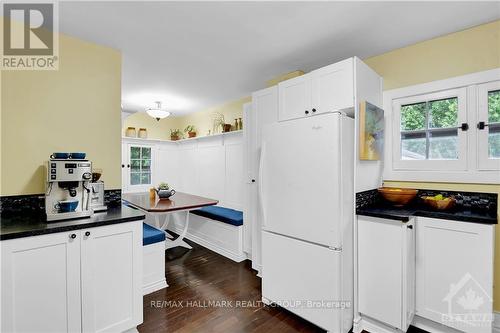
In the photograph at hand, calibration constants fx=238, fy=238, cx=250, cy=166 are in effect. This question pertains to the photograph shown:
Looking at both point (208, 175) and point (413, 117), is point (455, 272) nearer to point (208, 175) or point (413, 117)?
point (413, 117)

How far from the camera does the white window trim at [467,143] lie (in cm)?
196

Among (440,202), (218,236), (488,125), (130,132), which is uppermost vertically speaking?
(130,132)

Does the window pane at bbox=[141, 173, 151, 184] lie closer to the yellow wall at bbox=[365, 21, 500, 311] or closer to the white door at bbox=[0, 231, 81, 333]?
the white door at bbox=[0, 231, 81, 333]

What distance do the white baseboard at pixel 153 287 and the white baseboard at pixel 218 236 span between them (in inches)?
40.6

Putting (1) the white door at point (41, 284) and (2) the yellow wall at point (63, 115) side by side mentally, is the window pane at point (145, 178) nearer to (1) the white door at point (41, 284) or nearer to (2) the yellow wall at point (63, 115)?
(2) the yellow wall at point (63, 115)

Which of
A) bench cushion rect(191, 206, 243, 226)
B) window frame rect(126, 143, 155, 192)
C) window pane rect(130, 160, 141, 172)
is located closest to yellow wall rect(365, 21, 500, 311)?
bench cushion rect(191, 206, 243, 226)

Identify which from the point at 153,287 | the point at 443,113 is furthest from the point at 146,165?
the point at 443,113

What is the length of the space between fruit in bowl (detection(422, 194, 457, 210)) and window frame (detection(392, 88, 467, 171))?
10.9 inches

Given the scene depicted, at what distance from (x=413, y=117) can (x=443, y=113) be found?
0.76 ft

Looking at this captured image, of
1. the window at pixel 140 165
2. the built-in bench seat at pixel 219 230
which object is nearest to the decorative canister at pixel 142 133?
the window at pixel 140 165

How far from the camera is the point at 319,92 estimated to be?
7.25 ft

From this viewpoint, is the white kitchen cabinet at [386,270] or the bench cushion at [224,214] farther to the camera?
the bench cushion at [224,214]

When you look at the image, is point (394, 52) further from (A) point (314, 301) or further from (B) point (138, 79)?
(B) point (138, 79)

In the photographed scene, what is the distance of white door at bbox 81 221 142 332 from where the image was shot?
5.43 feet
